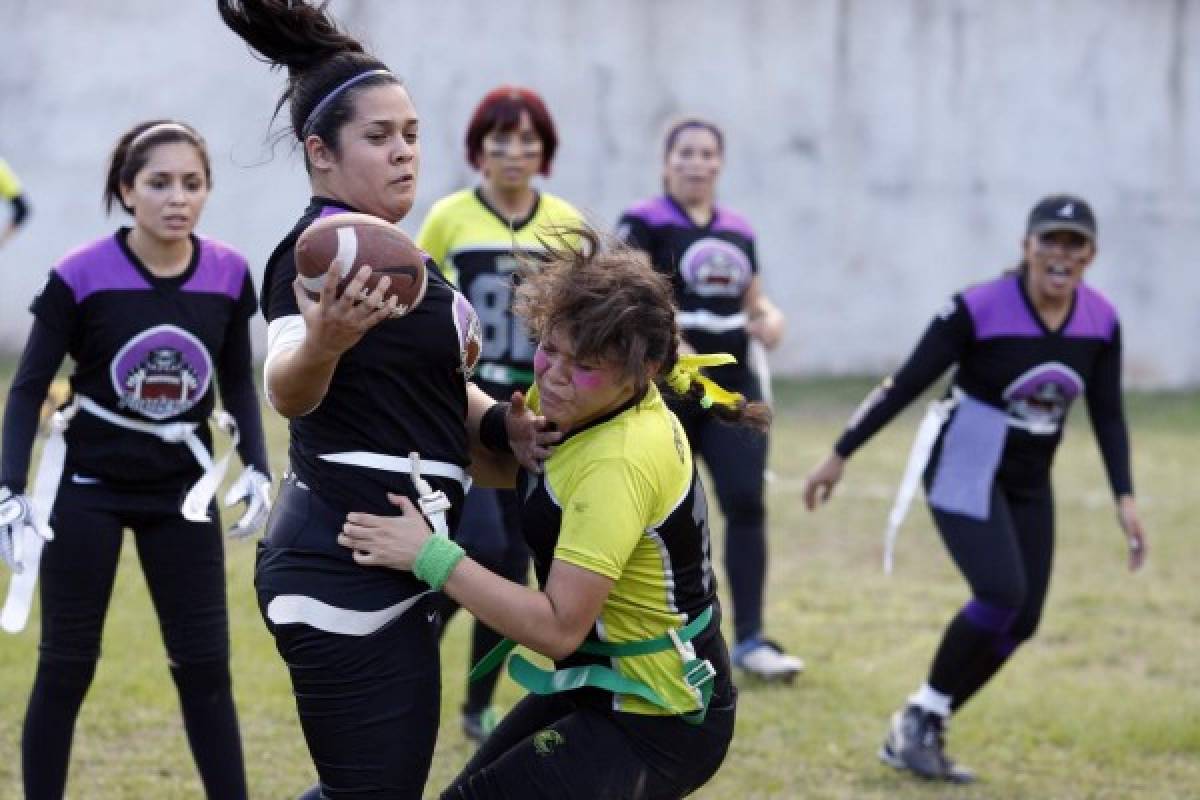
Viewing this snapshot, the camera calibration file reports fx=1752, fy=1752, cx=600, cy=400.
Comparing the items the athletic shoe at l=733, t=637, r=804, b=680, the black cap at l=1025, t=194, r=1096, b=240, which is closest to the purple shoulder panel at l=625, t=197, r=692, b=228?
the athletic shoe at l=733, t=637, r=804, b=680

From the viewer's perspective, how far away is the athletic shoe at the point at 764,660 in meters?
7.07

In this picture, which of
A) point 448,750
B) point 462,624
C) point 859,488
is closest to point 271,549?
point 448,750

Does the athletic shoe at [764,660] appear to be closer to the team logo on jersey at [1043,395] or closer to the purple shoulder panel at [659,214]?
the team logo on jersey at [1043,395]

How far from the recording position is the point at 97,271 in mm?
4789

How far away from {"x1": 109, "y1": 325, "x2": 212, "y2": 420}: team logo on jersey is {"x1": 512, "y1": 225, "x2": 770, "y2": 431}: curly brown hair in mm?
1539

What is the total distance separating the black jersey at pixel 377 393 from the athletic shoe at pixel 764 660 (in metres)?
3.80

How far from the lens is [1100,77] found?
1723 cm

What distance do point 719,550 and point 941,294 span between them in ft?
28.2

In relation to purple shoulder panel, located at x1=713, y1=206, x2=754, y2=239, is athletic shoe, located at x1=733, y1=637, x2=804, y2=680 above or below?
below

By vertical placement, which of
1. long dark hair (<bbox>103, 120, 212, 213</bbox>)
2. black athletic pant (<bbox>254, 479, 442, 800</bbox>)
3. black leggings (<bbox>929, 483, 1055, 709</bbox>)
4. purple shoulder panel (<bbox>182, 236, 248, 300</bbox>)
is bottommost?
black leggings (<bbox>929, 483, 1055, 709</bbox>)

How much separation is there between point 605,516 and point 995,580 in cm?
269

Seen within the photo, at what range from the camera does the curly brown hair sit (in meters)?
3.49

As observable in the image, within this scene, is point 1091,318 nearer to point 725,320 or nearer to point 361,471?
point 725,320

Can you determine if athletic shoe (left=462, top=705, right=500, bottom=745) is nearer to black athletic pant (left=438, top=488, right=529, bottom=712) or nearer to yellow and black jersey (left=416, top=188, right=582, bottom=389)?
black athletic pant (left=438, top=488, right=529, bottom=712)
